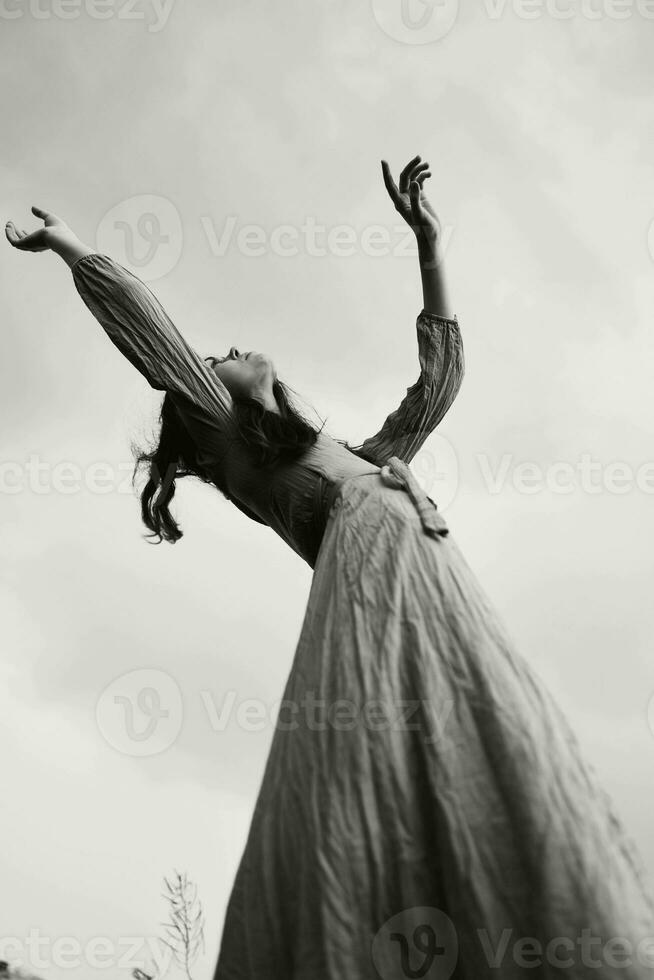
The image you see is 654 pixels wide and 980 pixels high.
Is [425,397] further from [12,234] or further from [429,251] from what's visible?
[12,234]

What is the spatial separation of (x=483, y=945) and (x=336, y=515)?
175 cm

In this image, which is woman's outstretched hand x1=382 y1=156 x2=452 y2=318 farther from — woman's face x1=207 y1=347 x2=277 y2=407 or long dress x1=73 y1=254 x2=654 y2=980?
long dress x1=73 y1=254 x2=654 y2=980

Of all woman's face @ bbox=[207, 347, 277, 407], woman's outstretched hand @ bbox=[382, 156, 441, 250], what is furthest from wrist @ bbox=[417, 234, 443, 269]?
woman's face @ bbox=[207, 347, 277, 407]

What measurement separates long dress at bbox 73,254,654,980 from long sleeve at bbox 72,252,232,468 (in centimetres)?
96

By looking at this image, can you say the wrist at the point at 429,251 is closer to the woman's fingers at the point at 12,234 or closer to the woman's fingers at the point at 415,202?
the woman's fingers at the point at 415,202

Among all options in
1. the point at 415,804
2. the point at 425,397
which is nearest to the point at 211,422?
the point at 425,397

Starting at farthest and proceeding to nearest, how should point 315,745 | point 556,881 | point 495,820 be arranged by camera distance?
point 315,745 < point 495,820 < point 556,881

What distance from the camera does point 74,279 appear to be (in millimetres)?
4344

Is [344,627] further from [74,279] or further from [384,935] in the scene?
[74,279]

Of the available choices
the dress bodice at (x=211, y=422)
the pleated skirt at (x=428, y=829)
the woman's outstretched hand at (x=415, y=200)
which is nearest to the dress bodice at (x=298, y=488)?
the dress bodice at (x=211, y=422)

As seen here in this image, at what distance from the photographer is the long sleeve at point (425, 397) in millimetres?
4832

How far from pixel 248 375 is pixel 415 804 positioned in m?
2.26

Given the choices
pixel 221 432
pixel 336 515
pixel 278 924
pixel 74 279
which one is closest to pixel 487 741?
pixel 278 924

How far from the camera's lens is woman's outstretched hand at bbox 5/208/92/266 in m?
4.45
